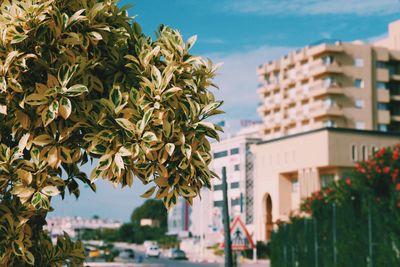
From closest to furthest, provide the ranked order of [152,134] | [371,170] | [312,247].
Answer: [152,134]
[312,247]
[371,170]

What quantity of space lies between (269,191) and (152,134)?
91.0 metres

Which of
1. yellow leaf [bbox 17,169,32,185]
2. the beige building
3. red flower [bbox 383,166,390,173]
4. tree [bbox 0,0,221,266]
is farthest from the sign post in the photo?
the beige building

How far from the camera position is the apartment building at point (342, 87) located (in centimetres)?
9669

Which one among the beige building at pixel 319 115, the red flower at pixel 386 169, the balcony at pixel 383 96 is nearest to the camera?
the red flower at pixel 386 169

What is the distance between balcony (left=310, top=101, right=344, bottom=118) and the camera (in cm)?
9538

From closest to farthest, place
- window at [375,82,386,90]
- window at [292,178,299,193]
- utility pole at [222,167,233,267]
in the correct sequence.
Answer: utility pole at [222,167,233,267] < window at [292,178,299,193] < window at [375,82,386,90]

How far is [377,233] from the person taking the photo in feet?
77.6

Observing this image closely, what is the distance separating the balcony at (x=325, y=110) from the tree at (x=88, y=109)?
295 feet

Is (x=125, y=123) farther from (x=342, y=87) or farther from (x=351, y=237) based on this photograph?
(x=342, y=87)

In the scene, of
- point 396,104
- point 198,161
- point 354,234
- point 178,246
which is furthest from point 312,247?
point 178,246

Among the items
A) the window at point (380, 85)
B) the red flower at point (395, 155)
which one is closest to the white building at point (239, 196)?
the window at point (380, 85)

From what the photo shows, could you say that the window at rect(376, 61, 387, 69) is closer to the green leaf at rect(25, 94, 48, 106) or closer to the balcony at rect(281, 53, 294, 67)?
the balcony at rect(281, 53, 294, 67)

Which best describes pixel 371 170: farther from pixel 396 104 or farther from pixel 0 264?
pixel 396 104

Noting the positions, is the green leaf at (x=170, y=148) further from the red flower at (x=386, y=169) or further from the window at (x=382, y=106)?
the window at (x=382, y=106)
